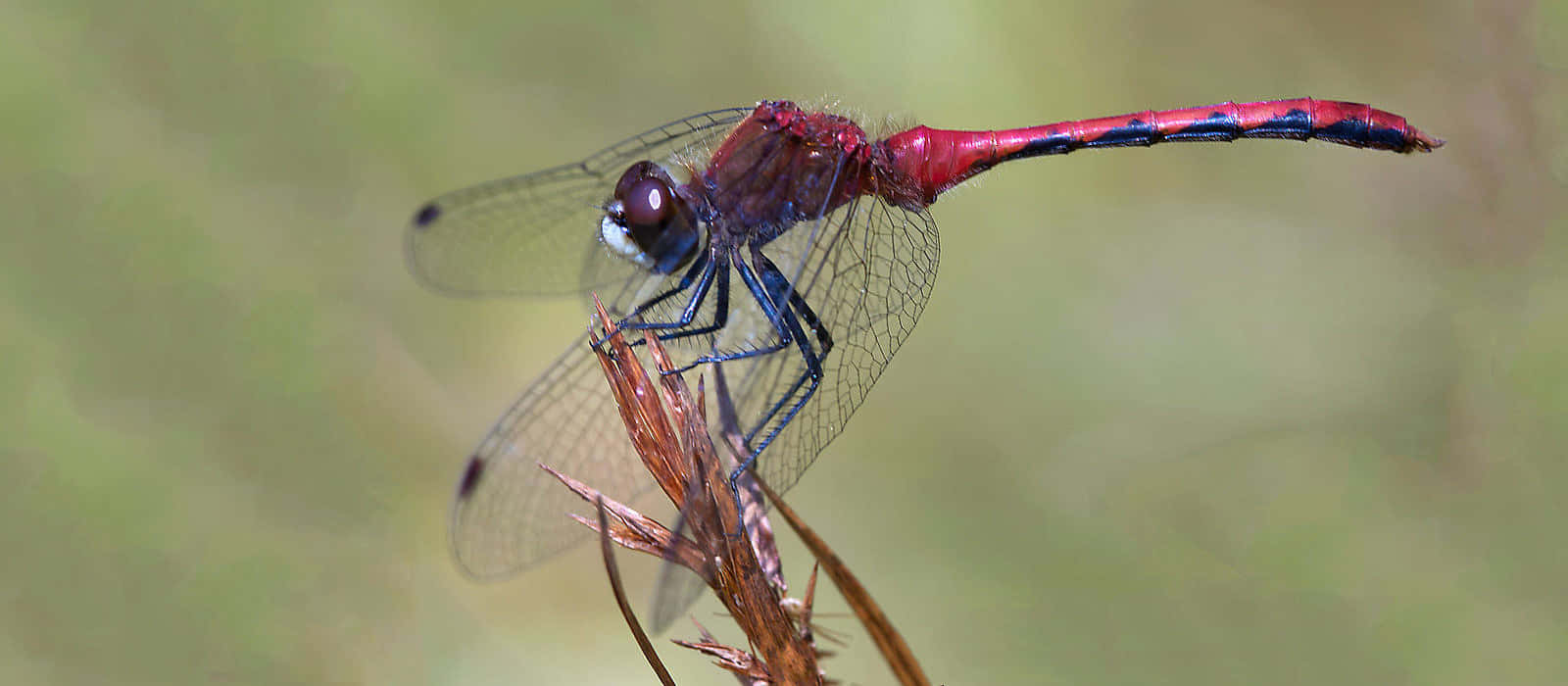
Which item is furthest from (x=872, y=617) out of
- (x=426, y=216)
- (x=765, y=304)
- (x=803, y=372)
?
(x=426, y=216)

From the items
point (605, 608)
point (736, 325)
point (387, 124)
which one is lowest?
point (605, 608)

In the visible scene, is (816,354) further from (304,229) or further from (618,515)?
(304,229)

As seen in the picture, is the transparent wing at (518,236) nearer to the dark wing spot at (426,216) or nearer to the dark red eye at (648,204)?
the dark wing spot at (426,216)

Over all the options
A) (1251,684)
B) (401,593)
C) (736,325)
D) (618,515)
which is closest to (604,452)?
(736,325)

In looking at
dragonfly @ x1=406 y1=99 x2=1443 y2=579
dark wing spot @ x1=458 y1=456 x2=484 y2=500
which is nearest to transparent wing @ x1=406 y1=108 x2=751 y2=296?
dragonfly @ x1=406 y1=99 x2=1443 y2=579

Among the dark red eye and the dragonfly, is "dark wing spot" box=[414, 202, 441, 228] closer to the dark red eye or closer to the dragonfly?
the dragonfly

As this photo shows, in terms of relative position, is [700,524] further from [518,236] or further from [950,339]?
[950,339]

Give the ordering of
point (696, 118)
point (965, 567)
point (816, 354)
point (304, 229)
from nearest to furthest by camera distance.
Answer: point (816, 354) < point (696, 118) < point (965, 567) < point (304, 229)
